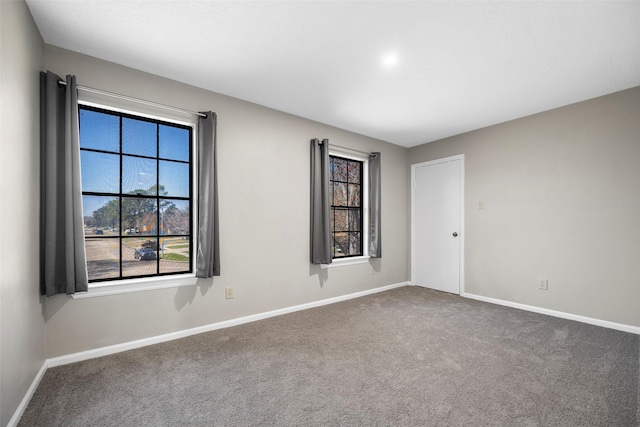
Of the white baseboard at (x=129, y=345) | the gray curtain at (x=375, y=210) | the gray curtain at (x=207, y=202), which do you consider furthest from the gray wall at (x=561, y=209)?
the gray curtain at (x=207, y=202)

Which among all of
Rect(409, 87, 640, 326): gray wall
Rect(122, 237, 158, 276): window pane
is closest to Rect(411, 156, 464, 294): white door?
Rect(409, 87, 640, 326): gray wall

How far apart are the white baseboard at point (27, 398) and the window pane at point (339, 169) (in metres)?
Answer: 3.61

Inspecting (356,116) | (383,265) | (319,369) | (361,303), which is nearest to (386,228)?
(383,265)

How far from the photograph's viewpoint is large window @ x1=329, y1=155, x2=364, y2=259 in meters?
4.39

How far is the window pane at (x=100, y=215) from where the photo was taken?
2.47 m

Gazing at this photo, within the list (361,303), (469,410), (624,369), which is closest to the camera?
(469,410)

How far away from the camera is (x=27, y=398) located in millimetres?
1802

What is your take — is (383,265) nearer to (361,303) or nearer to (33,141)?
(361,303)

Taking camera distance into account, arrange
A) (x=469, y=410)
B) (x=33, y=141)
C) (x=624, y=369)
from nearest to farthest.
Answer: (x=469, y=410)
(x=33, y=141)
(x=624, y=369)

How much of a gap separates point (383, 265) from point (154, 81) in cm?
391

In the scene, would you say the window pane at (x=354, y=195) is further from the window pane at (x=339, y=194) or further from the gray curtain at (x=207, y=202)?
the gray curtain at (x=207, y=202)

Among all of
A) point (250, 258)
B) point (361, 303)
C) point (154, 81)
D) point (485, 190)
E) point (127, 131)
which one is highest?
point (154, 81)

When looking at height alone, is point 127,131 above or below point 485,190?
above

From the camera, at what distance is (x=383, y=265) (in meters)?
4.77
